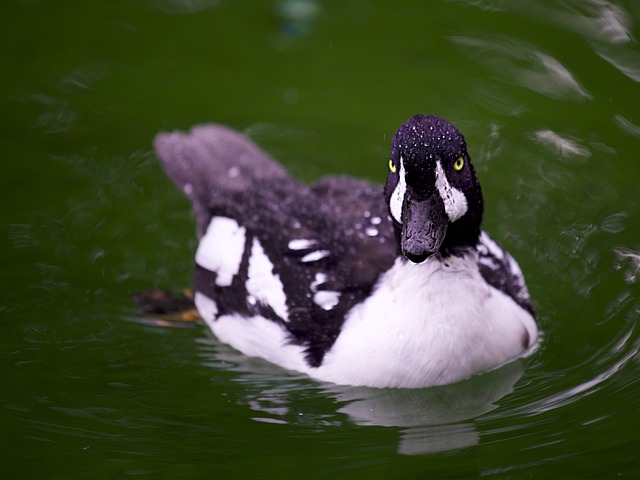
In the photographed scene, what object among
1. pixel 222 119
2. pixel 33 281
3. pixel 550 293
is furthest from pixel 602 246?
pixel 33 281

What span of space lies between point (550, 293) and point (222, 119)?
2.96m

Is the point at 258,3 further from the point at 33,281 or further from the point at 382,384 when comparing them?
the point at 382,384

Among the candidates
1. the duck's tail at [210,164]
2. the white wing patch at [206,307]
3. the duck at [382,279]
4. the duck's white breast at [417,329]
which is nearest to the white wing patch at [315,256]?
the duck at [382,279]

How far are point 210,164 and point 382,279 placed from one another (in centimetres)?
184

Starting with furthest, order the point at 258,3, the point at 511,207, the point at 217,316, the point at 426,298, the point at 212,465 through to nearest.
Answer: the point at 258,3 < the point at 511,207 < the point at 217,316 < the point at 426,298 < the point at 212,465

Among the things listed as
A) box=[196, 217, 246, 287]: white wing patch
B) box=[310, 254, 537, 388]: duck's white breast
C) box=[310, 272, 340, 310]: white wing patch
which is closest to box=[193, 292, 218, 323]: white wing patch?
box=[196, 217, 246, 287]: white wing patch

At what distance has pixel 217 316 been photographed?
646 cm

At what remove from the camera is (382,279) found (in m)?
5.76

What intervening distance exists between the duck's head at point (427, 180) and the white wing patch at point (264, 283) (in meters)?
0.90

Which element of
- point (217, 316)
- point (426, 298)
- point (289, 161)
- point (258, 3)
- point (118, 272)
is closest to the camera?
point (426, 298)

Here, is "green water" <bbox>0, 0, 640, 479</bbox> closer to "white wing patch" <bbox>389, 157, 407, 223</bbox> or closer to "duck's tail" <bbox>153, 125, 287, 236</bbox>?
"duck's tail" <bbox>153, 125, 287, 236</bbox>

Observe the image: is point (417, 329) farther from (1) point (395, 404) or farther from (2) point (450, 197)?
(2) point (450, 197)

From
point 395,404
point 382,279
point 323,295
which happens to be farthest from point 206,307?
point 395,404

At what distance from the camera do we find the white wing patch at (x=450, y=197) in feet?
17.2
